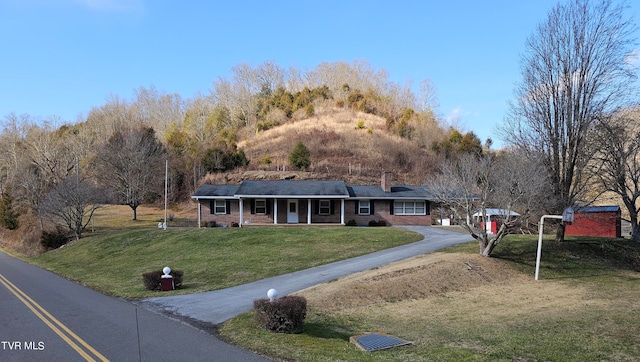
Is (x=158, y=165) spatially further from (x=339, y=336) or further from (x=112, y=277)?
(x=339, y=336)

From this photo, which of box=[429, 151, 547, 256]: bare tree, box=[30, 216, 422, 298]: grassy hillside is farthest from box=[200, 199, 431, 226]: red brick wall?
box=[429, 151, 547, 256]: bare tree

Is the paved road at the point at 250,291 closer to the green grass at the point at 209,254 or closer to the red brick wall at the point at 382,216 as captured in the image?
the green grass at the point at 209,254

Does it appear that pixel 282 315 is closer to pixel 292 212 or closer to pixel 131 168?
pixel 292 212

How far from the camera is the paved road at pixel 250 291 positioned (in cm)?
1169

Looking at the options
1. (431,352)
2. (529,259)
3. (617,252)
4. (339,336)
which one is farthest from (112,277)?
(617,252)

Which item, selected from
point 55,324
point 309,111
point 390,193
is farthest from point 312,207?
point 309,111

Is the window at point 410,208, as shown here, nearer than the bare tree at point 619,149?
No

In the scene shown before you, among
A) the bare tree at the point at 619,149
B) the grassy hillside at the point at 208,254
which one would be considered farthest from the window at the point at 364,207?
the bare tree at the point at 619,149

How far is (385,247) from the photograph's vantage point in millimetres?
23828

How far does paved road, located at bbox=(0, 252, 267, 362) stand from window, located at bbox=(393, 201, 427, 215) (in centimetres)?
2833

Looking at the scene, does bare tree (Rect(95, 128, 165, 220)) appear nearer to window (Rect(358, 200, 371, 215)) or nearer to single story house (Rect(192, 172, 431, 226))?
single story house (Rect(192, 172, 431, 226))

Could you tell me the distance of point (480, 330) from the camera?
968 centimetres

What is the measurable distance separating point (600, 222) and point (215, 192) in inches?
1192

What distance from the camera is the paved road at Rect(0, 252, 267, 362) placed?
24.8 feet
